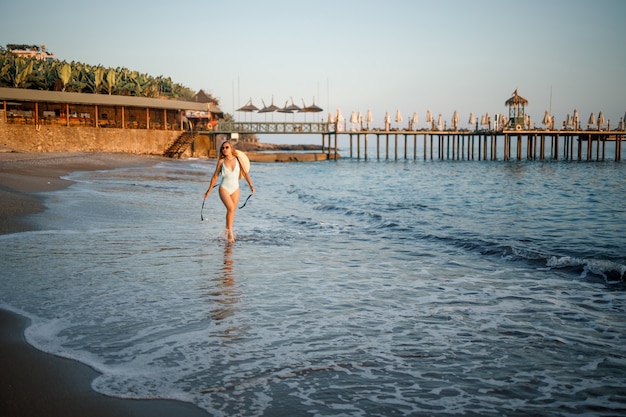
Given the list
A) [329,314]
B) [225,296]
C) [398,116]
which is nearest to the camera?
[329,314]

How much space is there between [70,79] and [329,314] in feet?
171

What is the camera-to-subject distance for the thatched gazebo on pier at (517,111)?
5534cm

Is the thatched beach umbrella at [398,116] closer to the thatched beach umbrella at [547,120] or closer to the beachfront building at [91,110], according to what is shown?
the thatched beach umbrella at [547,120]

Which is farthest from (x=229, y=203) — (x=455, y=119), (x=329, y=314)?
(x=455, y=119)

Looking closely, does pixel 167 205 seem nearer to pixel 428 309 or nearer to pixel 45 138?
pixel 428 309

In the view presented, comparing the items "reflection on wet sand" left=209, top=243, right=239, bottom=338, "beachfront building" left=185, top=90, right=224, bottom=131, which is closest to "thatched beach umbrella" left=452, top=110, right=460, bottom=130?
"beachfront building" left=185, top=90, right=224, bottom=131

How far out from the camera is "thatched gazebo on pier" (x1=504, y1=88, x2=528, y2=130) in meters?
55.3

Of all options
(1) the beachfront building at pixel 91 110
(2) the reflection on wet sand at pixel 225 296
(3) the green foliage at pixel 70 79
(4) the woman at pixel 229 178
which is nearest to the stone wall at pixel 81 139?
(1) the beachfront building at pixel 91 110

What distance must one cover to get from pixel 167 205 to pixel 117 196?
1.98 m

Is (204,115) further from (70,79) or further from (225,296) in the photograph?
(225,296)

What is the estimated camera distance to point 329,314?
520 cm

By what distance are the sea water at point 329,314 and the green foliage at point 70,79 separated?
42.2 m

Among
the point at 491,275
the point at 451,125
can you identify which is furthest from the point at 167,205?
the point at 451,125

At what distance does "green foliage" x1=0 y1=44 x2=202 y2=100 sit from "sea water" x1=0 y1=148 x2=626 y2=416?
42192mm
